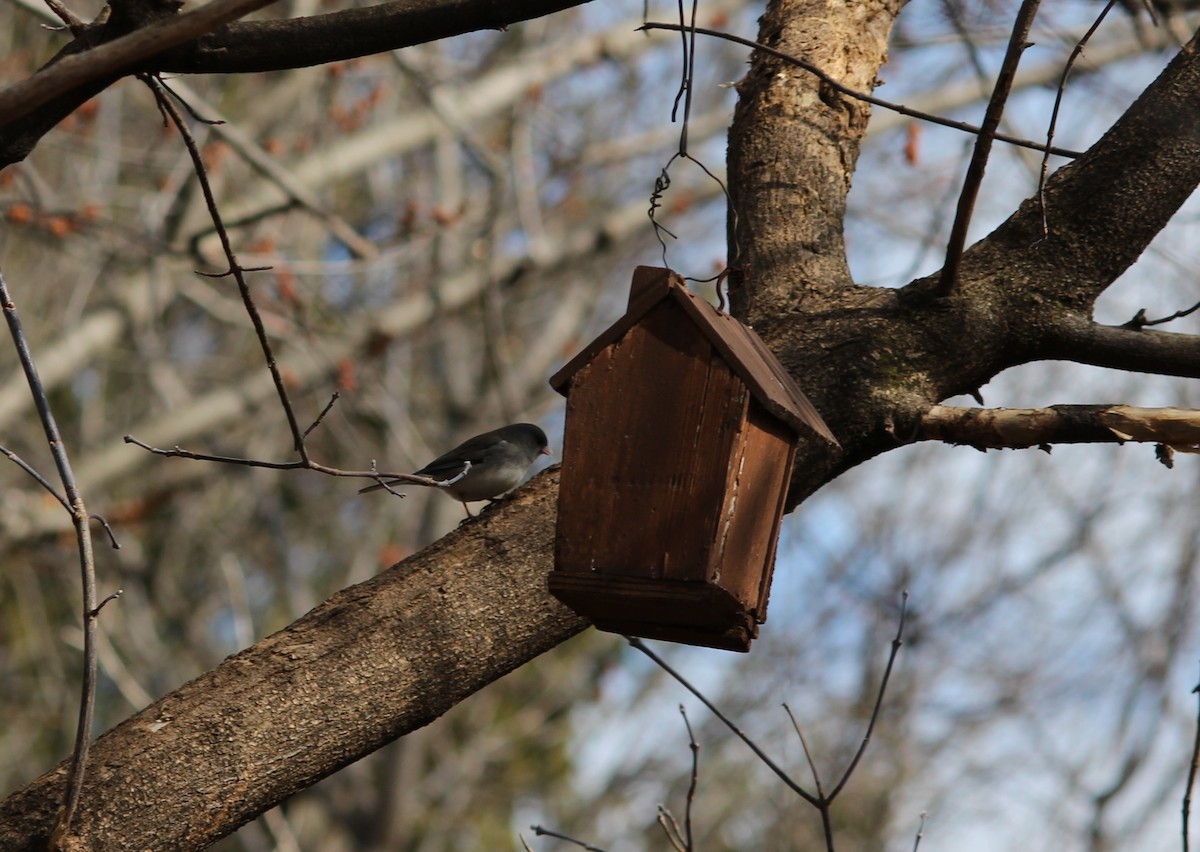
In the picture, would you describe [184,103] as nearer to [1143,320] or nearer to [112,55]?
[112,55]

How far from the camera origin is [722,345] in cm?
221

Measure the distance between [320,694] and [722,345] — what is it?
1.09m

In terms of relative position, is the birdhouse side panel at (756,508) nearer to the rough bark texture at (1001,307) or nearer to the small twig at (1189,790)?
the rough bark texture at (1001,307)

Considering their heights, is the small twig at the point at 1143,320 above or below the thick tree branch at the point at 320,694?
above

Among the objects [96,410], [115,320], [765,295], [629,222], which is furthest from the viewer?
[96,410]

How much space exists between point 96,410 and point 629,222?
5.08 metres

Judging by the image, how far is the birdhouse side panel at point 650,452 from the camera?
2.20 metres

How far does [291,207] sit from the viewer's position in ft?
19.1

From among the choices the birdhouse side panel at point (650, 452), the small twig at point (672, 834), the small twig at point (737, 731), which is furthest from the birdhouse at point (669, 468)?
the small twig at point (672, 834)

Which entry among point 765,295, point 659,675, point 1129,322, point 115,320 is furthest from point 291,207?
point 659,675

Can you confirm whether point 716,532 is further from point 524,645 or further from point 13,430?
point 13,430

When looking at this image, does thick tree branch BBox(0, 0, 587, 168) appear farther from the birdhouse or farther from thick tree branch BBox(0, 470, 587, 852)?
thick tree branch BBox(0, 470, 587, 852)

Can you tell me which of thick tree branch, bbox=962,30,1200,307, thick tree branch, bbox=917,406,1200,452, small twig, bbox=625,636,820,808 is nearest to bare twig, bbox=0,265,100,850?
small twig, bbox=625,636,820,808

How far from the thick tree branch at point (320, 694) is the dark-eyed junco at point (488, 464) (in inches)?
66.2
